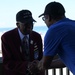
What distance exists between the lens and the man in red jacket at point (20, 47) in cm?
277

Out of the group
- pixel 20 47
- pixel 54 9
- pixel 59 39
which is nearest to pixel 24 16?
pixel 20 47

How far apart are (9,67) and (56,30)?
0.74 metres

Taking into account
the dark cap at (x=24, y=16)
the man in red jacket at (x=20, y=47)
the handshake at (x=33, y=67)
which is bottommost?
the handshake at (x=33, y=67)

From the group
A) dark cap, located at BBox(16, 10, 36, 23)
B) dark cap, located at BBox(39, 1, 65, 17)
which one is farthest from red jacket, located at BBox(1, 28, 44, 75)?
dark cap, located at BBox(39, 1, 65, 17)

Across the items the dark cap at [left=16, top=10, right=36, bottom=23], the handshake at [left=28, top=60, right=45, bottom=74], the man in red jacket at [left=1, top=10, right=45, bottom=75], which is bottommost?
the handshake at [left=28, top=60, right=45, bottom=74]

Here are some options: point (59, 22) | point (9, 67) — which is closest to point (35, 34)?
point (9, 67)

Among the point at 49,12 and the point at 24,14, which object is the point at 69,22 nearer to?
the point at 49,12

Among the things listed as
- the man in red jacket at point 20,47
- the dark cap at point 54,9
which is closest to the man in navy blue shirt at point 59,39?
the dark cap at point 54,9

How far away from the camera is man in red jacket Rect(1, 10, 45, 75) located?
2773mm

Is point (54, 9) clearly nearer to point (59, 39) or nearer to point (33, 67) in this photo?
point (59, 39)

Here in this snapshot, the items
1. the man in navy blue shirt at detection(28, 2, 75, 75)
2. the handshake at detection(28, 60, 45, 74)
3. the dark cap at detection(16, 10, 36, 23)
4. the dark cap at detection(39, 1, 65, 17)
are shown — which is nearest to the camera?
the man in navy blue shirt at detection(28, 2, 75, 75)

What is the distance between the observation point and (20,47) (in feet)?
9.21

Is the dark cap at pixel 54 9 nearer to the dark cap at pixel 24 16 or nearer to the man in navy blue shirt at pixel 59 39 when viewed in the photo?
the man in navy blue shirt at pixel 59 39

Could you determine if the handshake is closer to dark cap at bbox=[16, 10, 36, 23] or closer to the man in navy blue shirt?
the man in navy blue shirt
